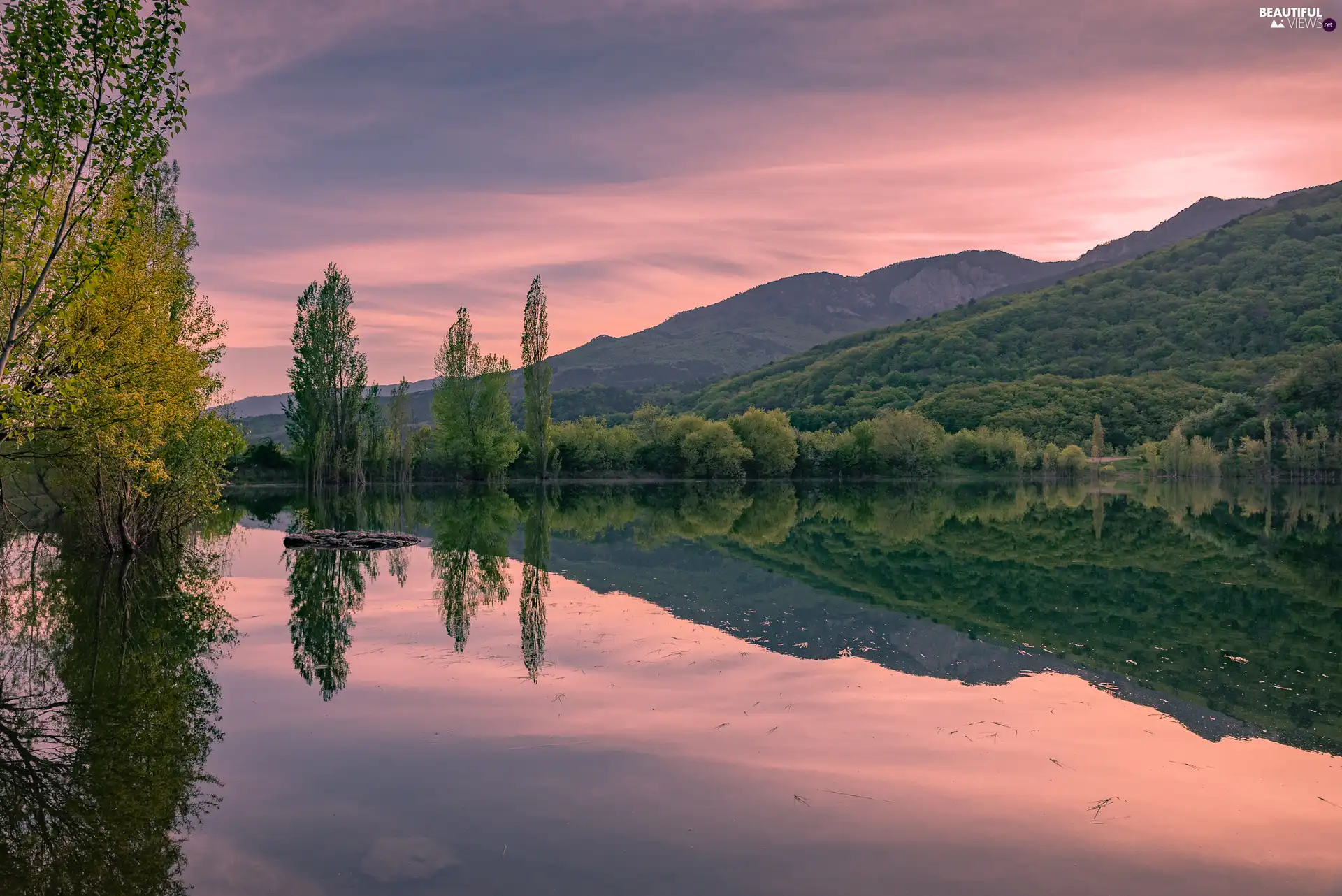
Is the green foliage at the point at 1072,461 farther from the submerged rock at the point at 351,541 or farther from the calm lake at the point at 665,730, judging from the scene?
the submerged rock at the point at 351,541

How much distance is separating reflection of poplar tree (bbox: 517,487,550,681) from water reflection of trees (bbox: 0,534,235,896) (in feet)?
16.0

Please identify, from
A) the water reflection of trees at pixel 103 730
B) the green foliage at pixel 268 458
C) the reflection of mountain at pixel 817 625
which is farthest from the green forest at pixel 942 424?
the water reflection of trees at pixel 103 730

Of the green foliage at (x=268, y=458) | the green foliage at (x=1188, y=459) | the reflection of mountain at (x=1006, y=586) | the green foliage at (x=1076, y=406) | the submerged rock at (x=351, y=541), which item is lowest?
the reflection of mountain at (x=1006, y=586)

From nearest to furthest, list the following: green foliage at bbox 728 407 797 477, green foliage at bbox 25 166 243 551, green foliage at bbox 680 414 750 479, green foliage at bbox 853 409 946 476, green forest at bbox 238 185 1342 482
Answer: green foliage at bbox 25 166 243 551
green forest at bbox 238 185 1342 482
green foliage at bbox 680 414 750 479
green foliage at bbox 728 407 797 477
green foliage at bbox 853 409 946 476

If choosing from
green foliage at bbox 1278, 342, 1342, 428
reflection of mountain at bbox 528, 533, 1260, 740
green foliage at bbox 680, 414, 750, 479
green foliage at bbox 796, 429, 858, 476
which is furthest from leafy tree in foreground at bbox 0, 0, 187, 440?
green foliage at bbox 1278, 342, 1342, 428

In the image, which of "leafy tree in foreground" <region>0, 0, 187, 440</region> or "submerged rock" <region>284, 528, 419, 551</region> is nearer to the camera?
"leafy tree in foreground" <region>0, 0, 187, 440</region>

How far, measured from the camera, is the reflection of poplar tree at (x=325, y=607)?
48.1ft

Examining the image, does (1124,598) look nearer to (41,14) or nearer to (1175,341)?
(41,14)

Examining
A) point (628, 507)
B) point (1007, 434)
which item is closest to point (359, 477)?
point (628, 507)

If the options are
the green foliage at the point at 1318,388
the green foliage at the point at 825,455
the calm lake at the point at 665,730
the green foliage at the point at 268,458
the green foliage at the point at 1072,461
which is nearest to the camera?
the calm lake at the point at 665,730

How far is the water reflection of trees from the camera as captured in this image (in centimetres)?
747

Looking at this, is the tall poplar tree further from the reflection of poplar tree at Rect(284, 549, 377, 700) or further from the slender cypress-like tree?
the reflection of poplar tree at Rect(284, 549, 377, 700)

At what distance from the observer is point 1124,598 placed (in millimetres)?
22469

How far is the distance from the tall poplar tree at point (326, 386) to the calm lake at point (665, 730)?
4884 centimetres
